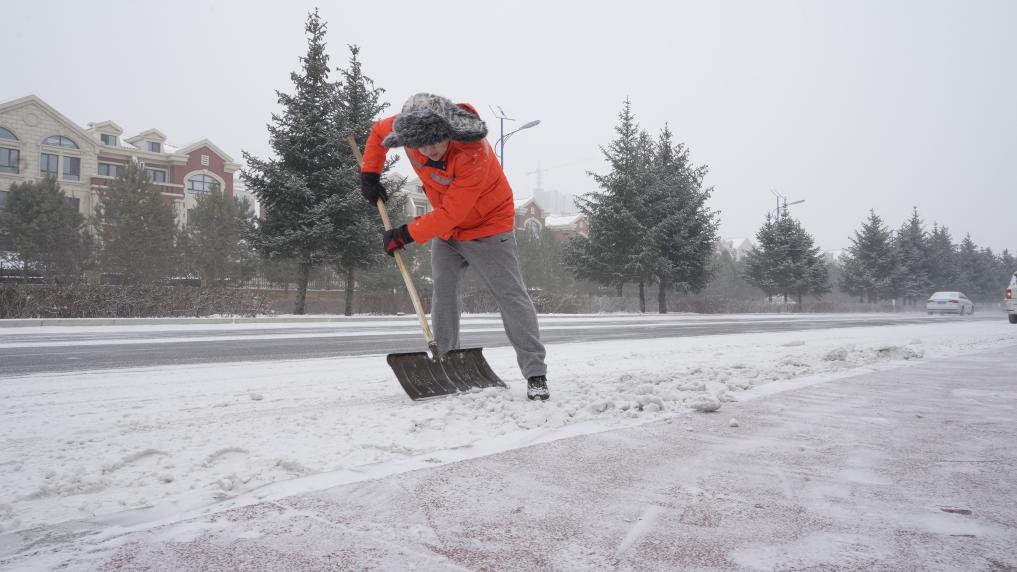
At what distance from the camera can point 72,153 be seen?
141 feet

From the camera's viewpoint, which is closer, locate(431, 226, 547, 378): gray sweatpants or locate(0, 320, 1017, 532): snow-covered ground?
locate(0, 320, 1017, 532): snow-covered ground

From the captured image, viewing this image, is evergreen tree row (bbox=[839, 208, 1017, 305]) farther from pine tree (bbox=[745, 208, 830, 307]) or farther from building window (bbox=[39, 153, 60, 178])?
building window (bbox=[39, 153, 60, 178])

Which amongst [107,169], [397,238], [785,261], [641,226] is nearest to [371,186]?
[397,238]

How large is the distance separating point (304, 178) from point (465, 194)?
57.7ft

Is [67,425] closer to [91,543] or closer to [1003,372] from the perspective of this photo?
[91,543]

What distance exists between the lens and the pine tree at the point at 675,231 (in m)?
28.6

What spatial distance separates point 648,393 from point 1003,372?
3726 mm

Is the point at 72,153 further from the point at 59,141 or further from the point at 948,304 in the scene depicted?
the point at 948,304

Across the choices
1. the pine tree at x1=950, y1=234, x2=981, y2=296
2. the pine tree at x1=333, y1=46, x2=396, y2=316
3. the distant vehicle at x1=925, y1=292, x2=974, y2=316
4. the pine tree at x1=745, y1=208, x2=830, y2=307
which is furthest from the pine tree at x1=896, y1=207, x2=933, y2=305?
the pine tree at x1=333, y1=46, x2=396, y2=316

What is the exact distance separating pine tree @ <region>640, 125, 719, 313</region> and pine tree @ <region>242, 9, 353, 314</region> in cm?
1528

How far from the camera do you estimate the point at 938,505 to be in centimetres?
159

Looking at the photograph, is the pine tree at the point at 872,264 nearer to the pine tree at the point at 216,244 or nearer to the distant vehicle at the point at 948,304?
the distant vehicle at the point at 948,304

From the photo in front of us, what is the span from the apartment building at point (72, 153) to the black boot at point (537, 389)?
37.8 meters

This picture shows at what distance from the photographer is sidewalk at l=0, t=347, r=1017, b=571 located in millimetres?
1229
